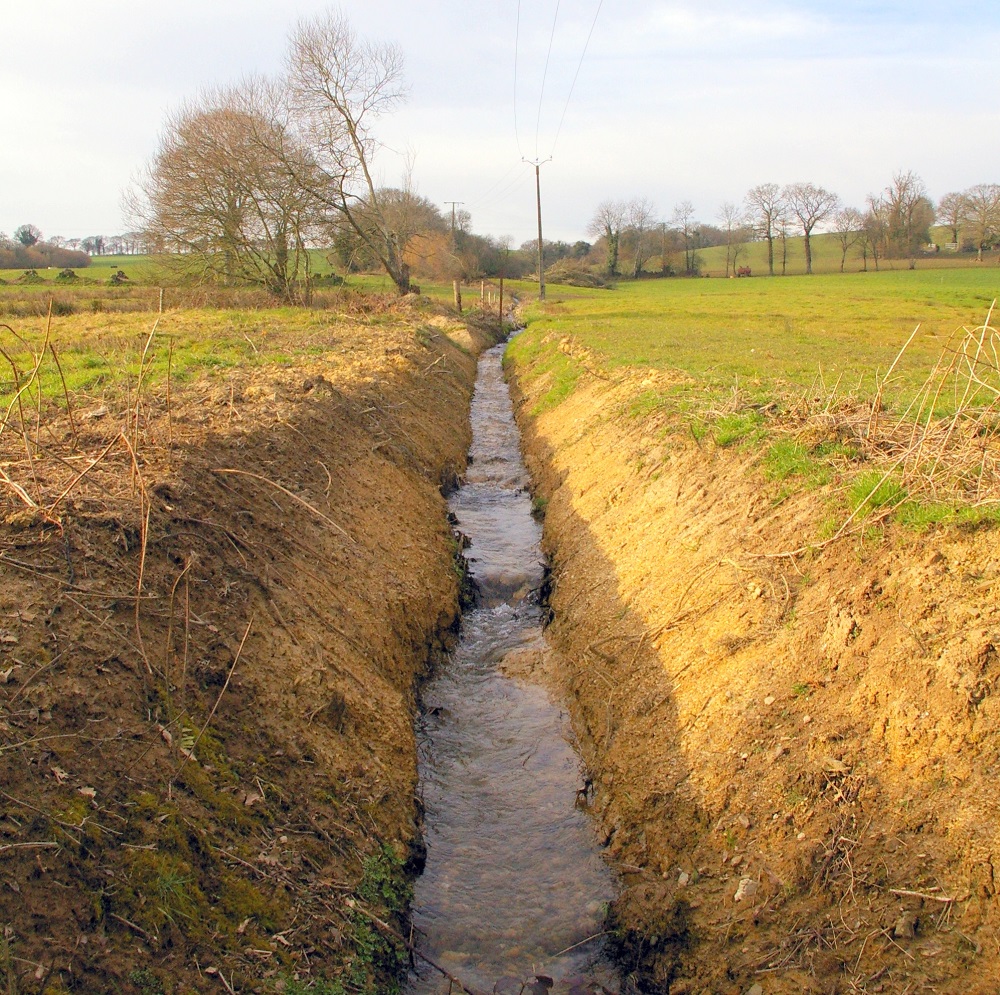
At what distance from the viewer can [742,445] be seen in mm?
8320

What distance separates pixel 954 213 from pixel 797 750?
9302 centimetres

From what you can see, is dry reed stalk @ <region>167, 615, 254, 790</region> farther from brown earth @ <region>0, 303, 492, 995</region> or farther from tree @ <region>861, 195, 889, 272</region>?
tree @ <region>861, 195, 889, 272</region>

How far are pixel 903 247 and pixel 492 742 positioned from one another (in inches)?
3506

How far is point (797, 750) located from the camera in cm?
488

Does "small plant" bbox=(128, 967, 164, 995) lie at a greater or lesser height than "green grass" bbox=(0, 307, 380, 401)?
lesser

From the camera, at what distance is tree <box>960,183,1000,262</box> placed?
73.8 meters

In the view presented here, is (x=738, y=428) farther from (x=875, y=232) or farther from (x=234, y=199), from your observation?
(x=875, y=232)

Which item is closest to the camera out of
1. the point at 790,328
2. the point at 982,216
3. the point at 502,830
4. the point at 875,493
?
the point at 502,830

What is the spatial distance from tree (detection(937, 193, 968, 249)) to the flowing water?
8863cm

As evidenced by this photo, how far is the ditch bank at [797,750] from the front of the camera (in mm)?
3840

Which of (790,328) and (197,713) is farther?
(790,328)

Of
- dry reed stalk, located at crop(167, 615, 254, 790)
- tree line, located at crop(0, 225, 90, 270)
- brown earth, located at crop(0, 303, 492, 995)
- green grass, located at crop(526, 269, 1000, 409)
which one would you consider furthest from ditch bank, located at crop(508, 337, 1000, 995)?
→ tree line, located at crop(0, 225, 90, 270)

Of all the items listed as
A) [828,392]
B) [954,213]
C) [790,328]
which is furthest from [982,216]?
[828,392]

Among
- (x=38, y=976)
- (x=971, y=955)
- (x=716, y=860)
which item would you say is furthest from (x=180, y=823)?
(x=971, y=955)
